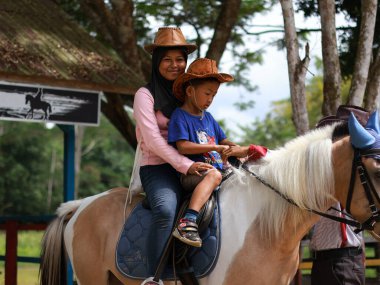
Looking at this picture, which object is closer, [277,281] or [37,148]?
[277,281]

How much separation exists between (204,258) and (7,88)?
415 cm

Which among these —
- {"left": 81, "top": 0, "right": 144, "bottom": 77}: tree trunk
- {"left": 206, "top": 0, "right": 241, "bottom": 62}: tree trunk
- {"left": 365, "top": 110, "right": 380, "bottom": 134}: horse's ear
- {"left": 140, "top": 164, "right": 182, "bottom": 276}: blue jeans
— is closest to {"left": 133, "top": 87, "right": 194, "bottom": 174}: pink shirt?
{"left": 140, "top": 164, "right": 182, "bottom": 276}: blue jeans

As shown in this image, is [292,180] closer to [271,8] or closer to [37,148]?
[271,8]

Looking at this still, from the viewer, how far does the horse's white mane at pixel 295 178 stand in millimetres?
4328

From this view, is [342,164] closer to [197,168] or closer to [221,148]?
[221,148]

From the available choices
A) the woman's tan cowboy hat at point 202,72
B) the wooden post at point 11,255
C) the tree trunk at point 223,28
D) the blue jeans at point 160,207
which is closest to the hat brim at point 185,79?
Answer: the woman's tan cowboy hat at point 202,72

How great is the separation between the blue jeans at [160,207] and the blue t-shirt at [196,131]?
10.2 inches

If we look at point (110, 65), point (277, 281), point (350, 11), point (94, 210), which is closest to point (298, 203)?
point (277, 281)

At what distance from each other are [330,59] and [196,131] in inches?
118

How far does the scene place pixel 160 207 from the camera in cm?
465

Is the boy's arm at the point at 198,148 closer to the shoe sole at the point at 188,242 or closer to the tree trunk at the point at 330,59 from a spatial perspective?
the shoe sole at the point at 188,242

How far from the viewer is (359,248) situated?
5.55 m

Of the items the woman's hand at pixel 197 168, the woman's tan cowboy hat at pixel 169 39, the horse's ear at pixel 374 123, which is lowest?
the woman's hand at pixel 197 168

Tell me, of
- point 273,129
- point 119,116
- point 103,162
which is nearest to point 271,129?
point 273,129
